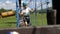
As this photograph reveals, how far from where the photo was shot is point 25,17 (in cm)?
880

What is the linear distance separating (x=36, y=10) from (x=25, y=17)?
1200mm

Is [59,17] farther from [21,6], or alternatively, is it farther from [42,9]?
[21,6]

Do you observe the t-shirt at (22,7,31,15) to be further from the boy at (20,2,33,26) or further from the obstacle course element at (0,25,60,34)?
the obstacle course element at (0,25,60,34)

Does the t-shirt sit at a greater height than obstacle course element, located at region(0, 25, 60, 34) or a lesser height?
greater

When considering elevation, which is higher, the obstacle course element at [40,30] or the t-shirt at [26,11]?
the t-shirt at [26,11]

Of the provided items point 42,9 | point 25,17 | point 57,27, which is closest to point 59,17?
point 42,9

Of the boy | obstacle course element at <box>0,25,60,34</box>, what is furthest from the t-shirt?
obstacle course element at <box>0,25,60,34</box>

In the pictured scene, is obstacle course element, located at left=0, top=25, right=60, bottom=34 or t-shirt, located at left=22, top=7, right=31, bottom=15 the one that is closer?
obstacle course element, located at left=0, top=25, right=60, bottom=34

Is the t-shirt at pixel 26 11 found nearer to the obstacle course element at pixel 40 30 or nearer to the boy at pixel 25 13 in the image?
the boy at pixel 25 13

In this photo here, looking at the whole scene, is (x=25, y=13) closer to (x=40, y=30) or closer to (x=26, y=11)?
(x=26, y=11)

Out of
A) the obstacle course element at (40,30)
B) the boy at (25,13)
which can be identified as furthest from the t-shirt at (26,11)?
the obstacle course element at (40,30)

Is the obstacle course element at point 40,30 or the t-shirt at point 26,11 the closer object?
the obstacle course element at point 40,30

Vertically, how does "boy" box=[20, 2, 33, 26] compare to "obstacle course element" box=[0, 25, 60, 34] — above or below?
above

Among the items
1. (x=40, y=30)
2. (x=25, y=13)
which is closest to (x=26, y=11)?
(x=25, y=13)
